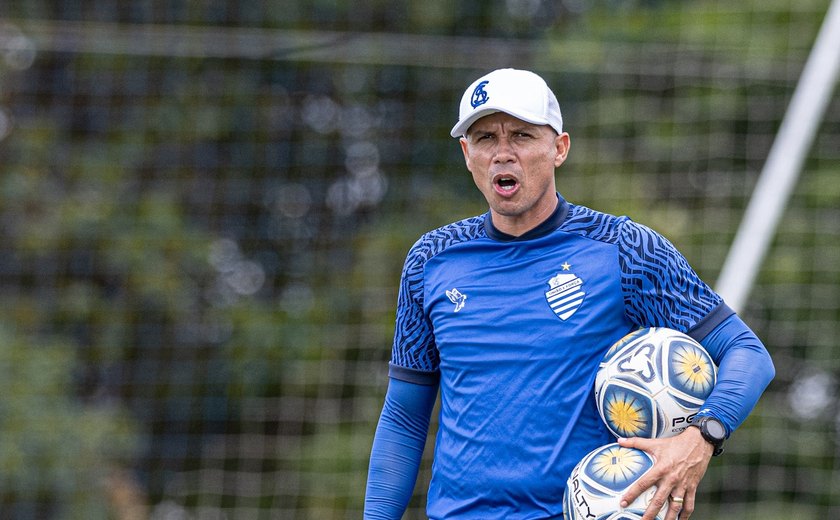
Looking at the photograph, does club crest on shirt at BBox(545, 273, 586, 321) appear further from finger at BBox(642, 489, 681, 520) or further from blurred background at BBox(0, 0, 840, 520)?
blurred background at BBox(0, 0, 840, 520)

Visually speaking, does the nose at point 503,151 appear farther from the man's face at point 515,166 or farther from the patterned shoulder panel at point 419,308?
the patterned shoulder panel at point 419,308

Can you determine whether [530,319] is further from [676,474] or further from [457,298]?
[676,474]

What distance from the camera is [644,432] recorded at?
3.36 metres

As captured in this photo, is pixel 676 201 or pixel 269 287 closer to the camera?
pixel 676 201

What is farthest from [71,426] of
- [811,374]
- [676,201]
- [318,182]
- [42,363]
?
[811,374]

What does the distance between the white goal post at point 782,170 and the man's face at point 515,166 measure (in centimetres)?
311

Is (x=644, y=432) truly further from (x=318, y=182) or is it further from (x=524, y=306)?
(x=318, y=182)

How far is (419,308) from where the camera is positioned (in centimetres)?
390

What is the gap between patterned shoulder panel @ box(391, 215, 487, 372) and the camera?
12.8 ft

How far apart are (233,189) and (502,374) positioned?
8.38 metres

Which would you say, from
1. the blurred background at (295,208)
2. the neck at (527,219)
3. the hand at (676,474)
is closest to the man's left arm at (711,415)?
the hand at (676,474)

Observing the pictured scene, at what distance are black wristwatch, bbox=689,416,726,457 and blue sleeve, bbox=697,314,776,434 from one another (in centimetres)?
2

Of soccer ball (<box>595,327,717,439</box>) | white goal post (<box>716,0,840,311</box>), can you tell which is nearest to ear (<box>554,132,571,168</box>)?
soccer ball (<box>595,327,717,439</box>)

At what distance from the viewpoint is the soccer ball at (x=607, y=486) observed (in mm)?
3213
